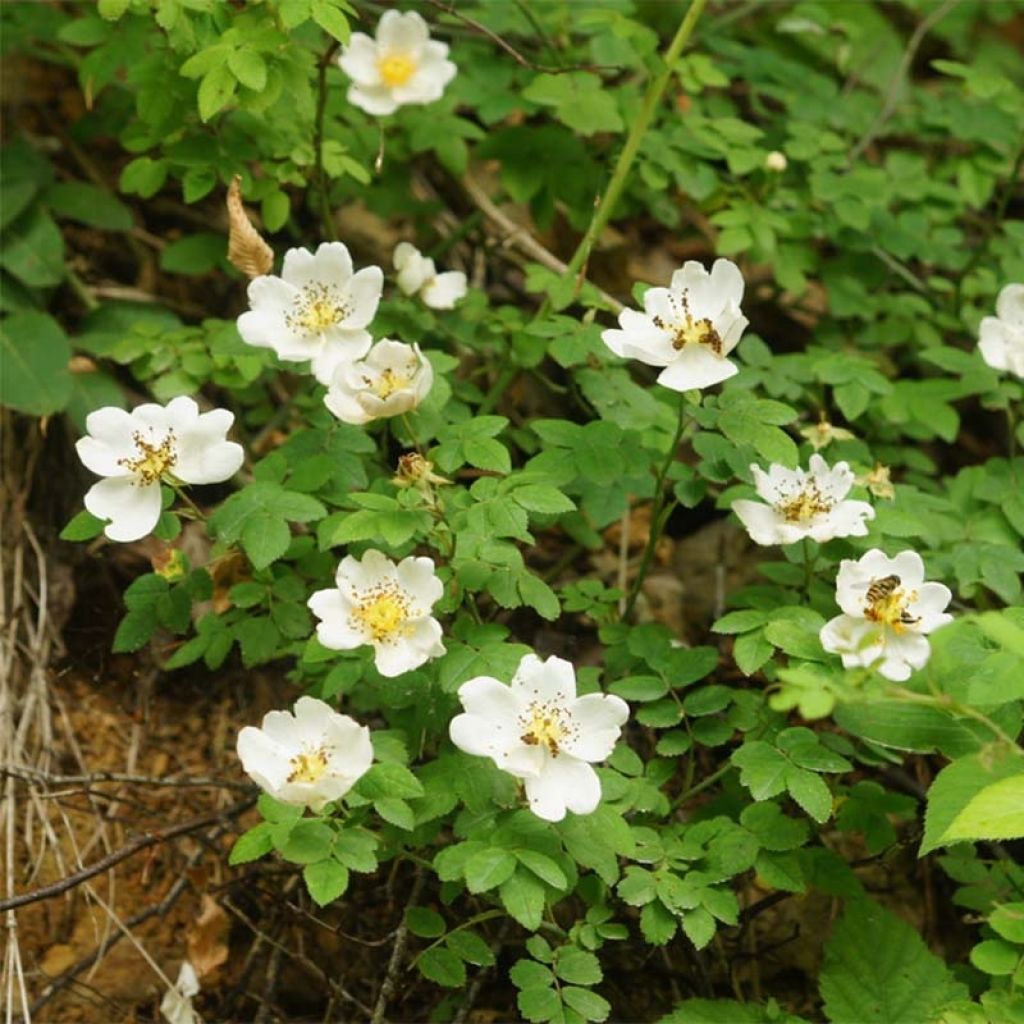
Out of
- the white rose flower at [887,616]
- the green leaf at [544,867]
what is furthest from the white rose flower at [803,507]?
the green leaf at [544,867]

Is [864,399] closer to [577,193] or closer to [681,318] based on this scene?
[681,318]

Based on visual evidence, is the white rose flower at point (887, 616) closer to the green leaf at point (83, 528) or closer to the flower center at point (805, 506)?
the flower center at point (805, 506)

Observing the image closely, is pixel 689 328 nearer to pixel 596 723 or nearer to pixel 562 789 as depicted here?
pixel 596 723

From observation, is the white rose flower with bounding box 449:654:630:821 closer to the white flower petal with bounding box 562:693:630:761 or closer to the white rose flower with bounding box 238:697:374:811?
the white flower petal with bounding box 562:693:630:761

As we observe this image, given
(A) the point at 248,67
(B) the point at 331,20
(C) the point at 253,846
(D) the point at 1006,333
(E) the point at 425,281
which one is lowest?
(C) the point at 253,846

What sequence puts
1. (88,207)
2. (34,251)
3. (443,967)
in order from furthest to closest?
(88,207) → (34,251) → (443,967)

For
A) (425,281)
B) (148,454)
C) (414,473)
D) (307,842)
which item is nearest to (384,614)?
(414,473)

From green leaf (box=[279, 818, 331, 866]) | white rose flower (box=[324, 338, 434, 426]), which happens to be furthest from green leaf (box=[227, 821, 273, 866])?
white rose flower (box=[324, 338, 434, 426])
